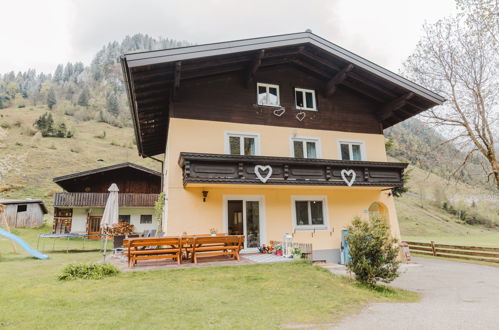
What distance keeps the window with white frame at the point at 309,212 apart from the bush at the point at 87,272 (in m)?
7.38

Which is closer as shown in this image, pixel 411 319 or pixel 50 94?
pixel 411 319

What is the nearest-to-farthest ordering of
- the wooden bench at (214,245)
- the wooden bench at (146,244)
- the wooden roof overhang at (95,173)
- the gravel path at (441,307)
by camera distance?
the gravel path at (441,307) < the wooden bench at (146,244) < the wooden bench at (214,245) < the wooden roof overhang at (95,173)

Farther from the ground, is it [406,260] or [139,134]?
[139,134]

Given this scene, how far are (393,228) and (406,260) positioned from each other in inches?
65.5

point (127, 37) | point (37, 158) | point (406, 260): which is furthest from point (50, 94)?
point (406, 260)

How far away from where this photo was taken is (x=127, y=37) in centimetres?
15912

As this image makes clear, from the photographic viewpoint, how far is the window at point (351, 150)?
1409 cm

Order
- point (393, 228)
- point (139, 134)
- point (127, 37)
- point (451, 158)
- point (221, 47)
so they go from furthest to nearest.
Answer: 1. point (127, 37)
2. point (451, 158)
3. point (139, 134)
4. point (393, 228)
5. point (221, 47)

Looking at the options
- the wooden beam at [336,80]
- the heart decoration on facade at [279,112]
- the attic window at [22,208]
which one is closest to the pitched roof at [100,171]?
the attic window at [22,208]

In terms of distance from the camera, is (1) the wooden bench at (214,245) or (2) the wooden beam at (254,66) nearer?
(1) the wooden bench at (214,245)

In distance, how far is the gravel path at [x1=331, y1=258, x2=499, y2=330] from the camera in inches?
197

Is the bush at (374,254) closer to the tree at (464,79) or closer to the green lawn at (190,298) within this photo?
the green lawn at (190,298)

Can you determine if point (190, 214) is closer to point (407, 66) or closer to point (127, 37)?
point (407, 66)

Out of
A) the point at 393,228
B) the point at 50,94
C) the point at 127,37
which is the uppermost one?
the point at 127,37
